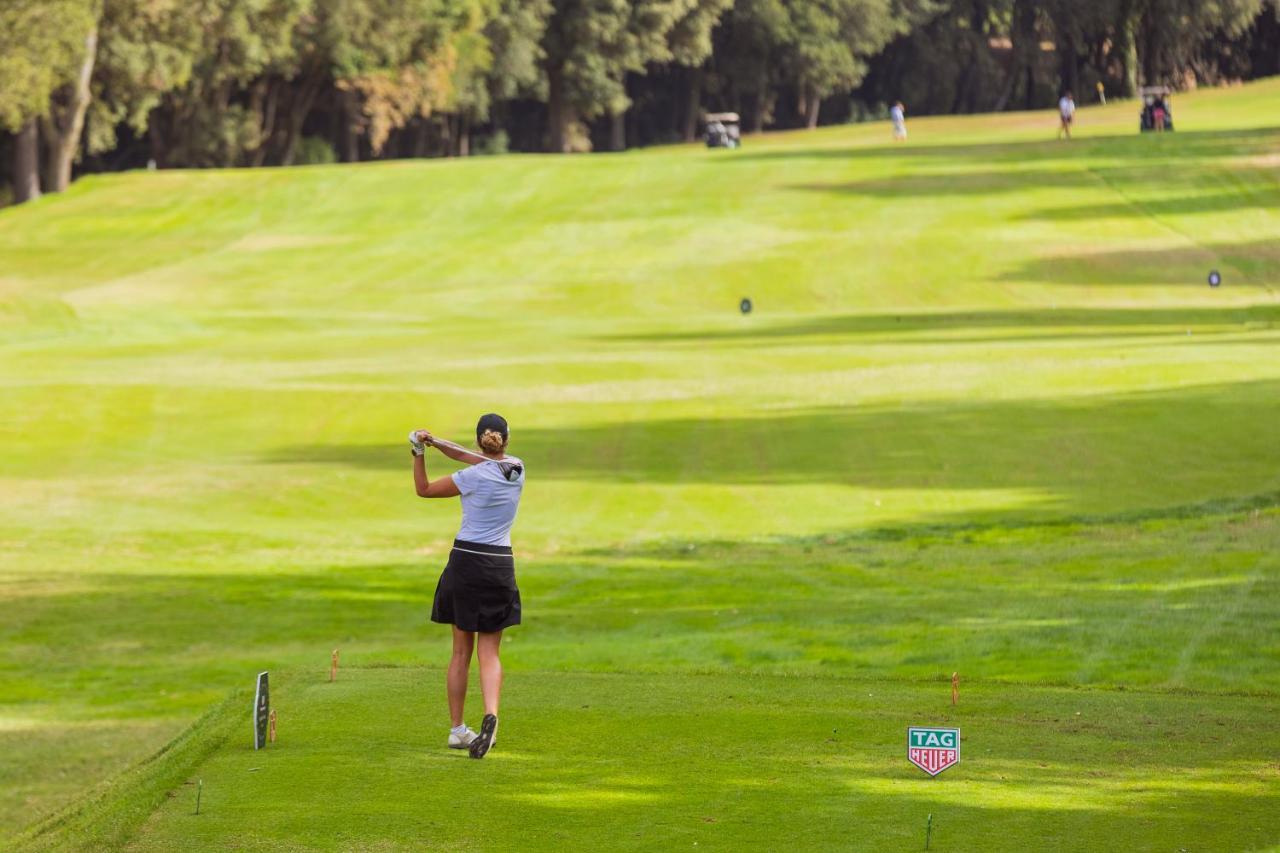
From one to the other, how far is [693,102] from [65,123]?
172 ft

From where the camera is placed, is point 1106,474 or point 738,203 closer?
point 1106,474

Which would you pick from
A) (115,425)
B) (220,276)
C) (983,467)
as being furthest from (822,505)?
(220,276)

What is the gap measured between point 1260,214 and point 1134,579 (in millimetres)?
52528

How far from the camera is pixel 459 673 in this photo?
1082 centimetres

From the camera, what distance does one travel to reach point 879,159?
82.4 m

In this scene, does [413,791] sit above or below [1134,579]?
above

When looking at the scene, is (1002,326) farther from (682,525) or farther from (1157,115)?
(1157,115)

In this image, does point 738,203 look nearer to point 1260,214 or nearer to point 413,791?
point 1260,214

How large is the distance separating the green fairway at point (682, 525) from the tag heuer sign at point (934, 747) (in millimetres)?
241

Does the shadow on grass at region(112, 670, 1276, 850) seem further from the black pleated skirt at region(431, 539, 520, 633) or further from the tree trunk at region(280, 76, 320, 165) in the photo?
the tree trunk at region(280, 76, 320, 165)

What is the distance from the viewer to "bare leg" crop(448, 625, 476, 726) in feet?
35.1

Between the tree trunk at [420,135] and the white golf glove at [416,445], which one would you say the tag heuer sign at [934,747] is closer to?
the white golf glove at [416,445]

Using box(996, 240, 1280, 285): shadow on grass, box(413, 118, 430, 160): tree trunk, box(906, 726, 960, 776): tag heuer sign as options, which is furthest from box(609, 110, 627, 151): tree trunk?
box(906, 726, 960, 776): tag heuer sign

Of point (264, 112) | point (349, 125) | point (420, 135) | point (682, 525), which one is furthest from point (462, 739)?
point (420, 135)
